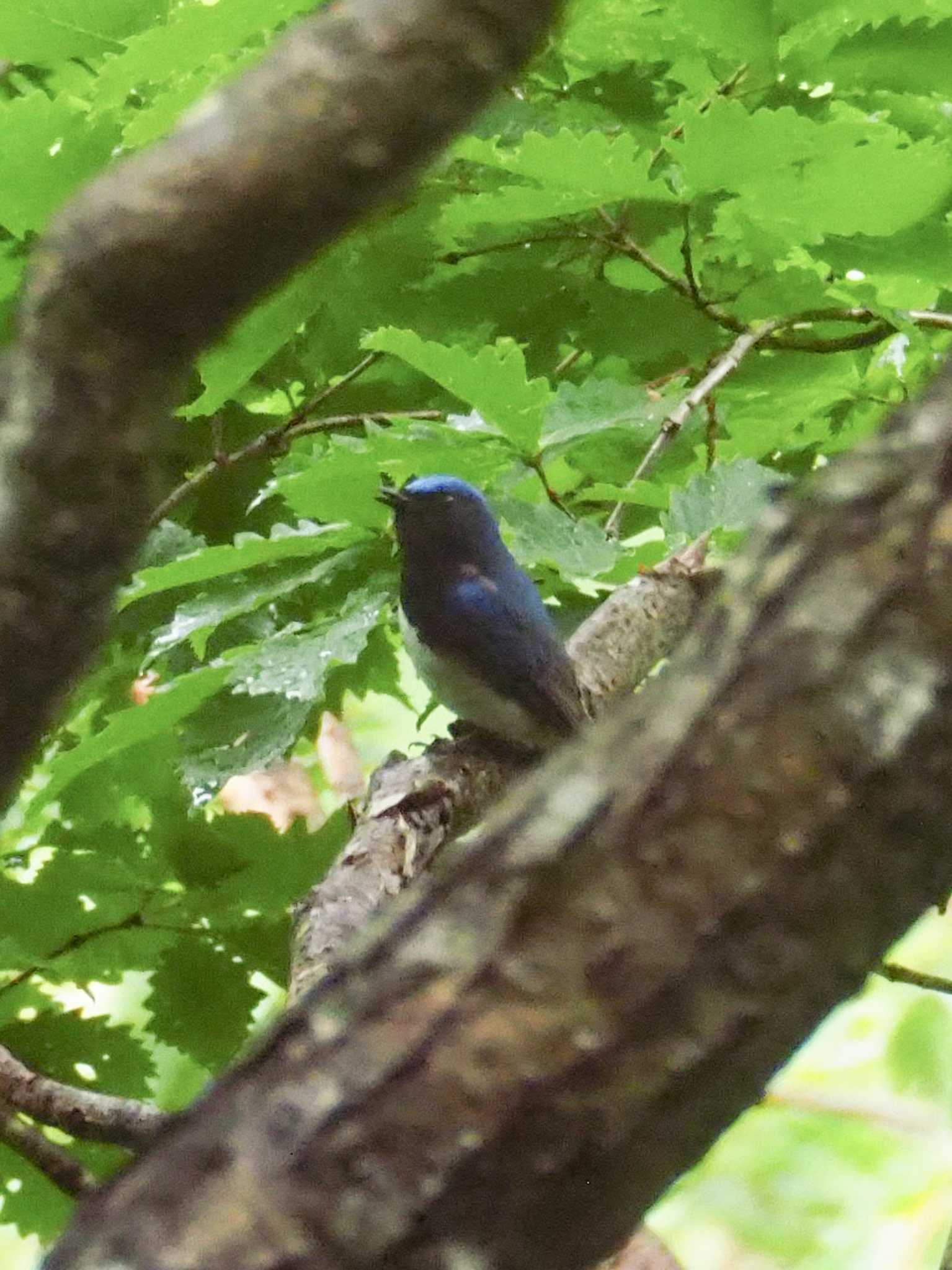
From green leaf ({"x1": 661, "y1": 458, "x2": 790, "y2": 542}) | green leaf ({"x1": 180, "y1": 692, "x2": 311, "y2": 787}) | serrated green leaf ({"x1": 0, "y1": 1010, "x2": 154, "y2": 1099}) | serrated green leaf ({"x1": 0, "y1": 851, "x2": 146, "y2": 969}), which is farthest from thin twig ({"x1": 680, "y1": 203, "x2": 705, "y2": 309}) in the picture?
serrated green leaf ({"x1": 0, "y1": 1010, "x2": 154, "y2": 1099})

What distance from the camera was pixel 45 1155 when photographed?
52.0 inches

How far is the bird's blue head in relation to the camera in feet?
7.96

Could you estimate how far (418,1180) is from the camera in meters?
0.61

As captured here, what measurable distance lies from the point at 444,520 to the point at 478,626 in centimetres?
27

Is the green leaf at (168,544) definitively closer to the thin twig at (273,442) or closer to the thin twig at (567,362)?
the thin twig at (273,442)

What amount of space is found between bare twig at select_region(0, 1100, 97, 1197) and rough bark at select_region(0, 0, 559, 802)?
847 millimetres

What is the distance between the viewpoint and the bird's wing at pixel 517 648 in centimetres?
251

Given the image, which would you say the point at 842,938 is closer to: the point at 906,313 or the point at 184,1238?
the point at 184,1238

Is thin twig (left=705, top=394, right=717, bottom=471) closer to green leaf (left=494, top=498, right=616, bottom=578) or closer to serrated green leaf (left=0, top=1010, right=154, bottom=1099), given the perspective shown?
green leaf (left=494, top=498, right=616, bottom=578)

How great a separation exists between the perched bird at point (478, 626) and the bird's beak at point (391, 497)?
0.62 ft

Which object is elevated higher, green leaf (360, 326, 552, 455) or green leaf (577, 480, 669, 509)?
green leaf (360, 326, 552, 455)

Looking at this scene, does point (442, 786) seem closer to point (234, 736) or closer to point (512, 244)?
point (234, 736)

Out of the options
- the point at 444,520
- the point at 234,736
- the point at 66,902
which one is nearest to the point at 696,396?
the point at 234,736

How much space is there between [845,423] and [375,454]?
33.2 inches
